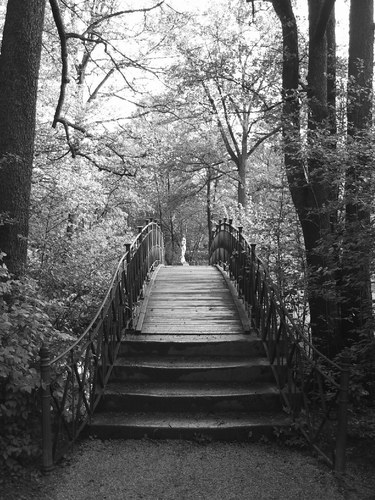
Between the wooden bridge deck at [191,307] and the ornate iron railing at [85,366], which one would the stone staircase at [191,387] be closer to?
the wooden bridge deck at [191,307]

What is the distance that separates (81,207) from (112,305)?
5440 millimetres

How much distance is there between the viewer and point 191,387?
5.04m

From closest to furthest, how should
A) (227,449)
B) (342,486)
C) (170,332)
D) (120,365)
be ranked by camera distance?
(342,486), (227,449), (120,365), (170,332)

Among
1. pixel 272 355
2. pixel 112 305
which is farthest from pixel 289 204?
pixel 112 305

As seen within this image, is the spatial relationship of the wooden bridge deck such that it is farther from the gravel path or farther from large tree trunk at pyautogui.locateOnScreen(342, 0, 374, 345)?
the gravel path

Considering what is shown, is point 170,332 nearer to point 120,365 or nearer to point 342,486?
point 120,365

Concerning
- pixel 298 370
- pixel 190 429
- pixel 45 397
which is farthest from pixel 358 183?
pixel 45 397

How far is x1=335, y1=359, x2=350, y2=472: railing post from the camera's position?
11.6 feet

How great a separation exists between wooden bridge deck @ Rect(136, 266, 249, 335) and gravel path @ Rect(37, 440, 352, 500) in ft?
6.62

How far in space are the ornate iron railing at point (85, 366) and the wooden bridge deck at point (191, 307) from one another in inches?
14.4

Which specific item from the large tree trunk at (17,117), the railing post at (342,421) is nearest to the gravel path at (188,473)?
the railing post at (342,421)

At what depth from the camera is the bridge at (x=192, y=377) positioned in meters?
3.97

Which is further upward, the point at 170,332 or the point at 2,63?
the point at 2,63

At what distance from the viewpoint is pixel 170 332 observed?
602 cm
